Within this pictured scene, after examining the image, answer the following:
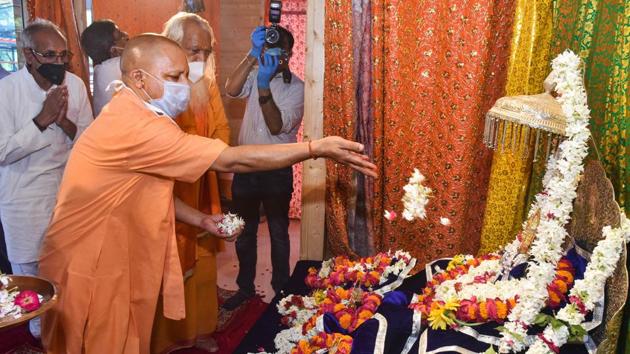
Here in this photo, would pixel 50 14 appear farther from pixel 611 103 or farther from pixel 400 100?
pixel 611 103

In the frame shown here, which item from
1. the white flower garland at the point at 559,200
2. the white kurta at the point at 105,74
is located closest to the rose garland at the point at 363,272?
the white flower garland at the point at 559,200

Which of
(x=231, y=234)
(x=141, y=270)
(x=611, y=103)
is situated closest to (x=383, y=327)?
(x=231, y=234)

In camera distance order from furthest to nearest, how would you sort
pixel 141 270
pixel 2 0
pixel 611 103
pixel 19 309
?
1. pixel 2 0
2. pixel 141 270
3. pixel 611 103
4. pixel 19 309

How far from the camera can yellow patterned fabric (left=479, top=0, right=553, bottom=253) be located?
10.4ft

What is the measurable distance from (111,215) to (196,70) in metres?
1.35

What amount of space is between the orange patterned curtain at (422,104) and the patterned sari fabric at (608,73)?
72 centimetres

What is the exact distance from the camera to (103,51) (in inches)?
135

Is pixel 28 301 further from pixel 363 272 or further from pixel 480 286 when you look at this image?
pixel 480 286

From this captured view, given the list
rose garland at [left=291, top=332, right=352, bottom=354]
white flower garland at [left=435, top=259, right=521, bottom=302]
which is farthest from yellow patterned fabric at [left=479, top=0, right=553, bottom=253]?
rose garland at [left=291, top=332, right=352, bottom=354]

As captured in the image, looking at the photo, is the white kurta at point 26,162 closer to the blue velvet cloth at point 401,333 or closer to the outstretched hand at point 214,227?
the outstretched hand at point 214,227

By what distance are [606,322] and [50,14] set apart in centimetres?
334

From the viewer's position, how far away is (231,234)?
2.89 metres

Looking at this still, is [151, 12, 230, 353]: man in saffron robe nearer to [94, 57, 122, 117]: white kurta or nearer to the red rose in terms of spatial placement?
[94, 57, 122, 117]: white kurta

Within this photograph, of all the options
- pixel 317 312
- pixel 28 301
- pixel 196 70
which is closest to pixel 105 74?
pixel 196 70
